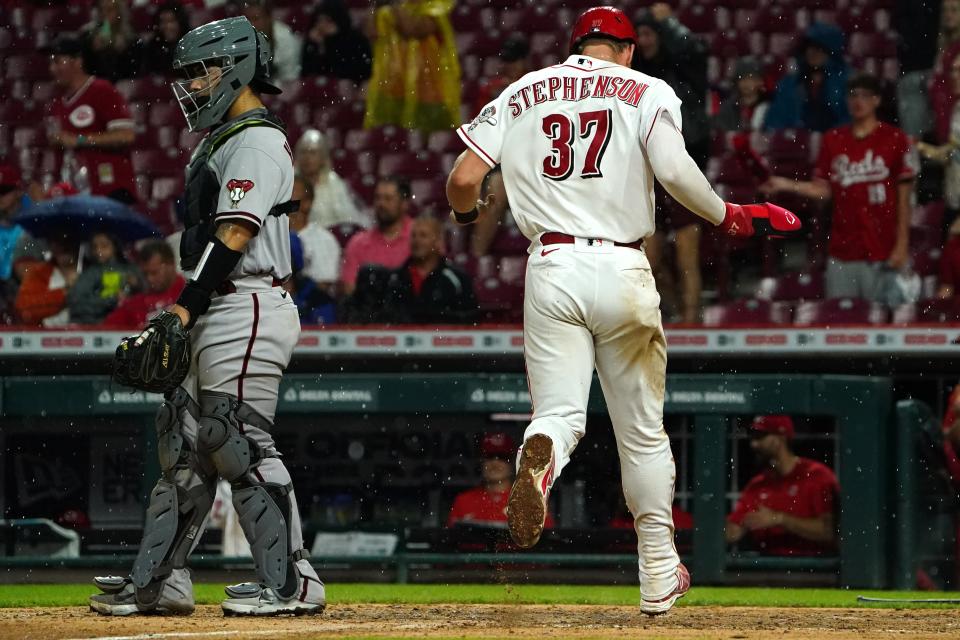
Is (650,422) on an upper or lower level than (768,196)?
lower

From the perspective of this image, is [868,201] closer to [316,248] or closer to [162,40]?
[316,248]

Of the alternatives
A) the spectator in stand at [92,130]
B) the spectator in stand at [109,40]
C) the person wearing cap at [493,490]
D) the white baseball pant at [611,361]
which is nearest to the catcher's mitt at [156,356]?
the white baseball pant at [611,361]

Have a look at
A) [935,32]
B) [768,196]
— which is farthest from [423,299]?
[935,32]

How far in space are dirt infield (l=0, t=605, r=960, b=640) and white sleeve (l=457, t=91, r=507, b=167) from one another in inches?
51.0

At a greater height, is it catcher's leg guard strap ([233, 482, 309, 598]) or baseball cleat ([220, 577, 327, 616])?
catcher's leg guard strap ([233, 482, 309, 598])

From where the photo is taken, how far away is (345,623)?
4.41 meters

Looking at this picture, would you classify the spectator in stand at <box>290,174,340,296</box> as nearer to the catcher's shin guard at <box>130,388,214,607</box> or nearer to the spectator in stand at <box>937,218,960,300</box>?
the spectator in stand at <box>937,218,960,300</box>

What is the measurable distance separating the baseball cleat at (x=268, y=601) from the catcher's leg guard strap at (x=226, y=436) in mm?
329

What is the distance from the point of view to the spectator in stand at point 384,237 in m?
8.23

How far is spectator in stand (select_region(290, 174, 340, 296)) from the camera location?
8.27 meters

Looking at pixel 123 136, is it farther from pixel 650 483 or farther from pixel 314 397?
pixel 650 483

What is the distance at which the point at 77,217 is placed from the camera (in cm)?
825

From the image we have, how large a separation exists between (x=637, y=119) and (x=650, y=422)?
2.74 ft

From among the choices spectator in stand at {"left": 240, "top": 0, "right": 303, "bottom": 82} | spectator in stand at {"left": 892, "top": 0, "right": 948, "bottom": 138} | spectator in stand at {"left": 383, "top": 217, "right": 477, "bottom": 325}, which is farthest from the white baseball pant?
spectator in stand at {"left": 240, "top": 0, "right": 303, "bottom": 82}
